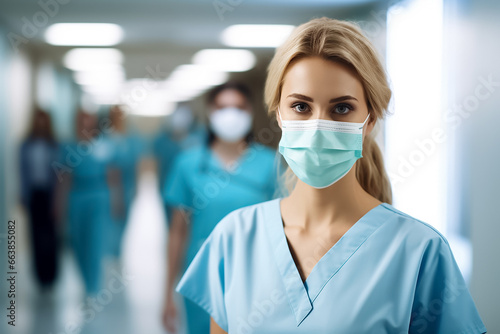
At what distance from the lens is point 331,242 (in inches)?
33.2

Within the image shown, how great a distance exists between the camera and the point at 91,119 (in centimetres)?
214

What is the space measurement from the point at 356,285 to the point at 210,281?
328mm

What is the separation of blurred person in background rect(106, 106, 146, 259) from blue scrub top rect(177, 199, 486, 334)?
4.47ft

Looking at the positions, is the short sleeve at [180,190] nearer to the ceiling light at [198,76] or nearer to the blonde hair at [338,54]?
the ceiling light at [198,76]

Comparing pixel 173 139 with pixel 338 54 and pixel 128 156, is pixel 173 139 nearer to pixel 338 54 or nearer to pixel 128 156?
pixel 128 156

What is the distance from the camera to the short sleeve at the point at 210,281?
90 cm

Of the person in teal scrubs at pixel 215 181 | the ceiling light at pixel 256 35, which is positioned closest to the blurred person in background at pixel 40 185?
the person in teal scrubs at pixel 215 181

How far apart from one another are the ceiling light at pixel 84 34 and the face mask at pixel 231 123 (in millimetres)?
704

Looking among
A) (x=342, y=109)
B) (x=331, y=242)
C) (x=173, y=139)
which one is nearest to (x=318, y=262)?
(x=331, y=242)

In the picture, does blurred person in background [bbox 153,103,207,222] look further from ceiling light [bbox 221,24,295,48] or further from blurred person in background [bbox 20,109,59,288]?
blurred person in background [bbox 20,109,59,288]

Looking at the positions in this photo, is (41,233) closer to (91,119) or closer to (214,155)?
(91,119)

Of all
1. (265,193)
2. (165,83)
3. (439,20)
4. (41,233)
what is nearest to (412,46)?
(439,20)

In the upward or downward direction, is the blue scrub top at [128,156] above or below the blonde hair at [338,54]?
below

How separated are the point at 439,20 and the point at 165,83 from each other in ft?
4.18
